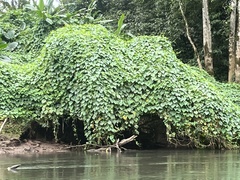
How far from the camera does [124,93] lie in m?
9.09

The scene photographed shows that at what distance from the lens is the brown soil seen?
345 inches

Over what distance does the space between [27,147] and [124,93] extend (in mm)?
2543

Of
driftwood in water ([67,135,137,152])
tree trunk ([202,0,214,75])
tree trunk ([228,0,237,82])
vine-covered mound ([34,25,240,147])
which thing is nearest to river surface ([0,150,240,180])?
driftwood in water ([67,135,137,152])

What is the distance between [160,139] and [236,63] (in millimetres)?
5689

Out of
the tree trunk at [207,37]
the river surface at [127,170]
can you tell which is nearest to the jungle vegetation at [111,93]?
the river surface at [127,170]

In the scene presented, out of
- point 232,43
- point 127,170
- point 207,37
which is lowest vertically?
point 127,170

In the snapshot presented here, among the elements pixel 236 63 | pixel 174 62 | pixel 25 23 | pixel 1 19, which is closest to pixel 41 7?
pixel 25 23

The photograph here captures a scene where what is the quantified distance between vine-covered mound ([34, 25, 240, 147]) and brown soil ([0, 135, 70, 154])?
0.71 meters

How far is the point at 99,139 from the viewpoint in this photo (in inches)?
336

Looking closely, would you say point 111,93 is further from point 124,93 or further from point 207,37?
point 207,37

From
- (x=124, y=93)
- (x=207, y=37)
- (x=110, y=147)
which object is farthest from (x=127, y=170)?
(x=207, y=37)

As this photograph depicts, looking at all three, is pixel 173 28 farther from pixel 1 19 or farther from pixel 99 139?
pixel 99 139

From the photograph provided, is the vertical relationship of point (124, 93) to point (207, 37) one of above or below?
below

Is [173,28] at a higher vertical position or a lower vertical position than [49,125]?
higher
